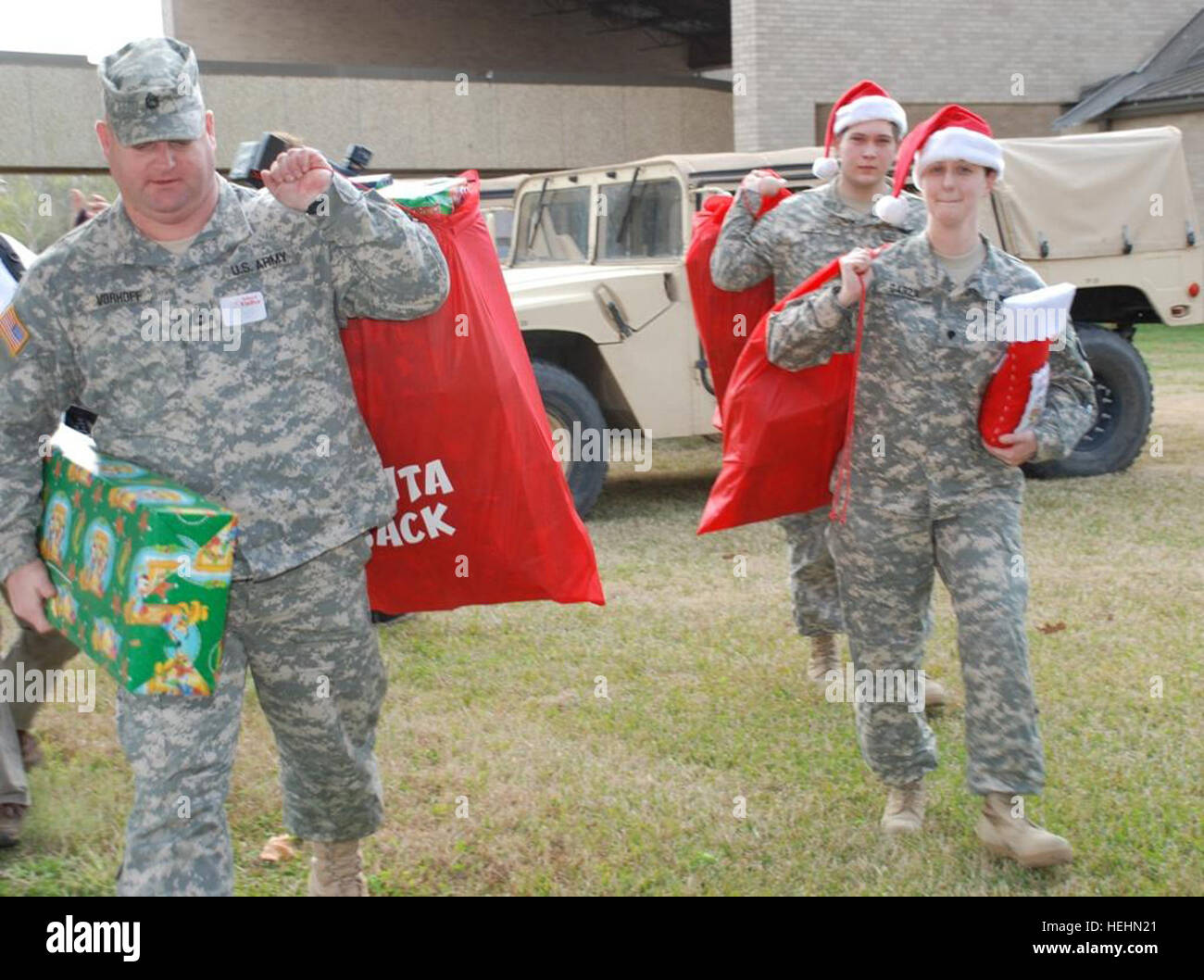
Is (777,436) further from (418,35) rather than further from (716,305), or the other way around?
(418,35)

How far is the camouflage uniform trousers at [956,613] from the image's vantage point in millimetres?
3416

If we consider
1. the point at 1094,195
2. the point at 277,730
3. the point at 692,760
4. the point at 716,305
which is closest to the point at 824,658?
the point at 692,760

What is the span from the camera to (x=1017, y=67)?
816 inches

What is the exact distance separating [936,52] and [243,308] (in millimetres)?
18675

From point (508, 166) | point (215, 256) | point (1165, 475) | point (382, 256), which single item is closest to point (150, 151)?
point (215, 256)

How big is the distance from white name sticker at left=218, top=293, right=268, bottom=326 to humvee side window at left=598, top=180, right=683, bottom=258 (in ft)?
18.0

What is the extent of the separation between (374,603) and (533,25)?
966 inches

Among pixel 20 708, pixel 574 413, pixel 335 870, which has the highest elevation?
pixel 574 413

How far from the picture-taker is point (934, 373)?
11.3 feet

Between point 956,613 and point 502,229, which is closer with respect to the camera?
point 956,613

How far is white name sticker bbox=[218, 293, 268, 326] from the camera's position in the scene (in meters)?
2.82

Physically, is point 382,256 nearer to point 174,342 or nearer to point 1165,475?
point 174,342

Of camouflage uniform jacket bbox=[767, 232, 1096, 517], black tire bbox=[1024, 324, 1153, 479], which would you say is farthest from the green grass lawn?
black tire bbox=[1024, 324, 1153, 479]
